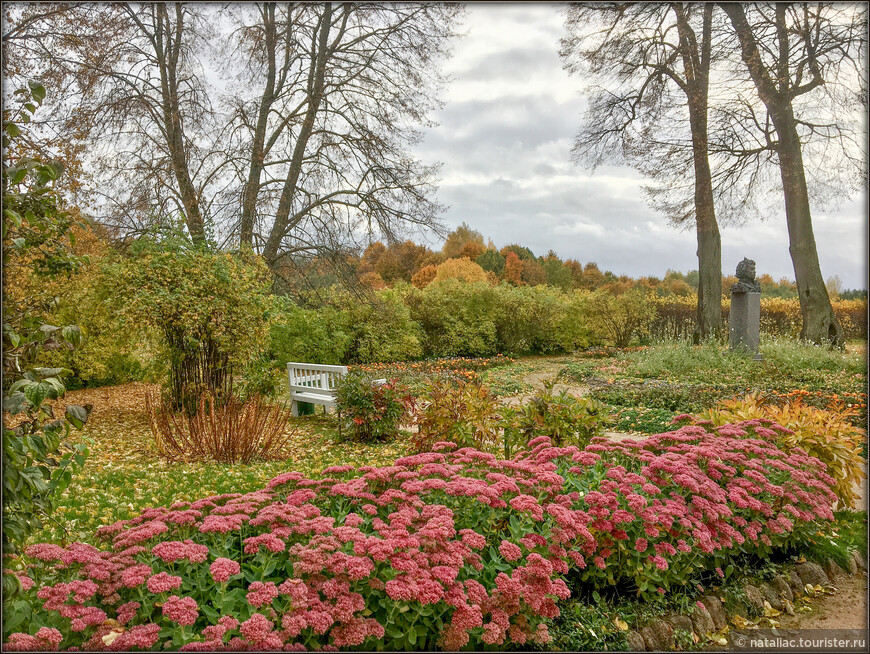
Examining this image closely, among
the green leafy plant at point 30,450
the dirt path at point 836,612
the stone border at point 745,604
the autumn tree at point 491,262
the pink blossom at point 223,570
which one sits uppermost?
the autumn tree at point 491,262

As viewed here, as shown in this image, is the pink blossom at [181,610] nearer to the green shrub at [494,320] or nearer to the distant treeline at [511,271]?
the green shrub at [494,320]

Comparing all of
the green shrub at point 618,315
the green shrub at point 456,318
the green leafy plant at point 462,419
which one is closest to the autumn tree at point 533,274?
the green shrub at point 618,315

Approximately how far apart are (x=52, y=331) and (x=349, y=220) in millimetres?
10328

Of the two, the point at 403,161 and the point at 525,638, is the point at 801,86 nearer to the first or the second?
the point at 403,161

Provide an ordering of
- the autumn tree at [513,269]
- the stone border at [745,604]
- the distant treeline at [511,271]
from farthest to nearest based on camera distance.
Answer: the autumn tree at [513,269] < the distant treeline at [511,271] < the stone border at [745,604]

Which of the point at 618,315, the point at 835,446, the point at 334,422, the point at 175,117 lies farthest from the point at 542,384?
the point at 175,117

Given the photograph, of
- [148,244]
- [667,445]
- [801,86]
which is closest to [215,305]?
[148,244]

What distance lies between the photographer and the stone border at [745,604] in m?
2.24

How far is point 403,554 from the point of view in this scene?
6.28 feet

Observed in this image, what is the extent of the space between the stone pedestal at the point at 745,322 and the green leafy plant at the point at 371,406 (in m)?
7.97

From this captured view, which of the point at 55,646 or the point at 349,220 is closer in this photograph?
the point at 55,646

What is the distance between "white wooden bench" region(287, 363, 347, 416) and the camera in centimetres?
725

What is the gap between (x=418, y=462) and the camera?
275cm

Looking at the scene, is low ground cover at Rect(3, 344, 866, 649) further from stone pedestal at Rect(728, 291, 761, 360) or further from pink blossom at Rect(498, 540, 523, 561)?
stone pedestal at Rect(728, 291, 761, 360)
